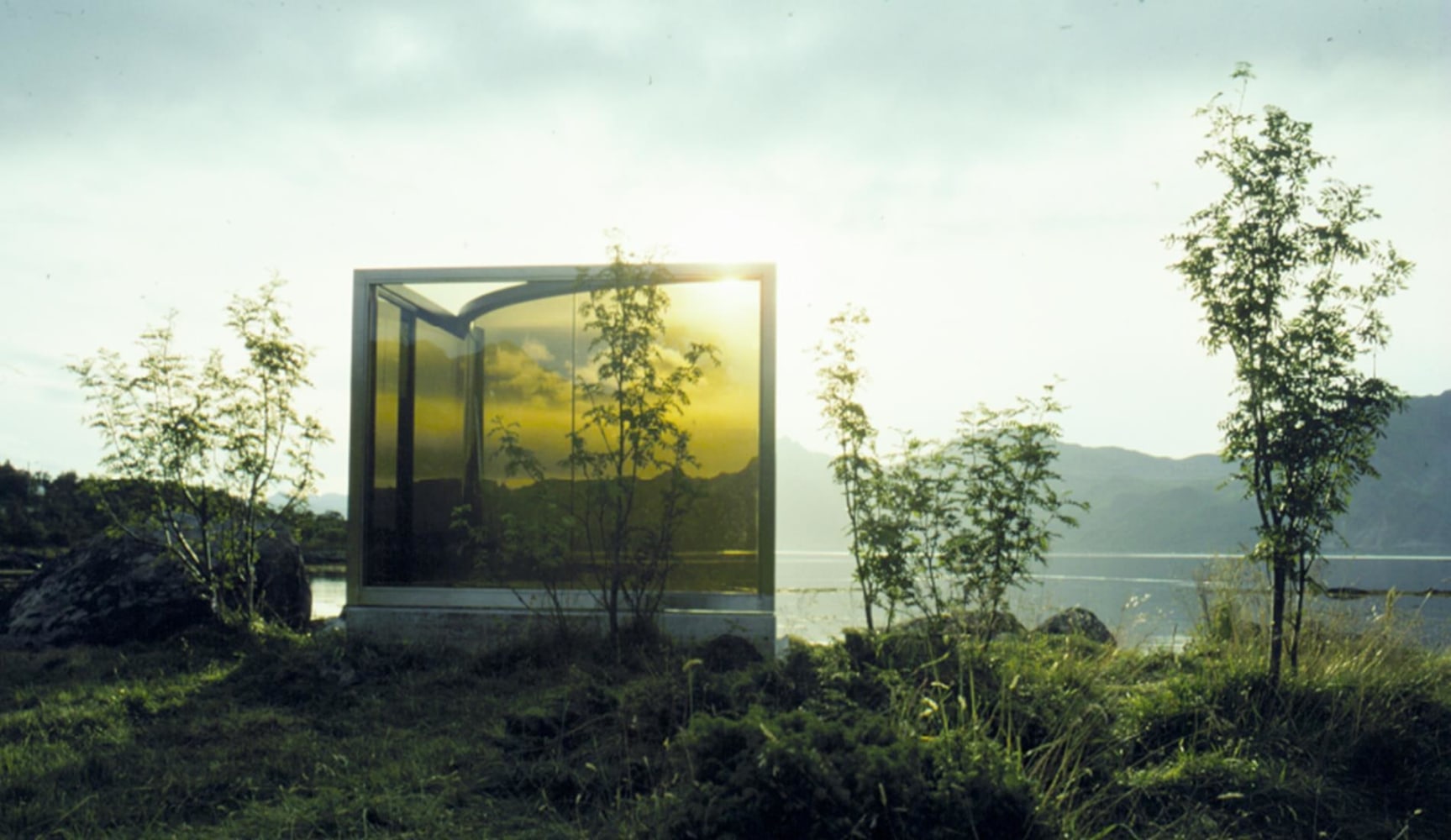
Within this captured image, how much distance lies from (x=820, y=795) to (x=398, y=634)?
237 inches

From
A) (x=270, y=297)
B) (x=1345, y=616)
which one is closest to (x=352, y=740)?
(x=270, y=297)

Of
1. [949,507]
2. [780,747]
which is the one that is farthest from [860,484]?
Result: [780,747]

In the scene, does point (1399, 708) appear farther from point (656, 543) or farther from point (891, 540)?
point (656, 543)

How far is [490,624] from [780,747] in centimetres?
544

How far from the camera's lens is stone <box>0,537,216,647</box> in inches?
353

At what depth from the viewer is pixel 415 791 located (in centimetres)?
433

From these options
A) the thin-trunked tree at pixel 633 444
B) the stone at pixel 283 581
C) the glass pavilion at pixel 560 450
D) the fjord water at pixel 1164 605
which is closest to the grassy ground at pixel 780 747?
the fjord water at pixel 1164 605

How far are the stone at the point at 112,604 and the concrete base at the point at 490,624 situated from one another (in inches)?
59.5

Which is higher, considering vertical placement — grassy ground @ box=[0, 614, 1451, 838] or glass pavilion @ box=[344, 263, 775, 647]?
glass pavilion @ box=[344, 263, 775, 647]

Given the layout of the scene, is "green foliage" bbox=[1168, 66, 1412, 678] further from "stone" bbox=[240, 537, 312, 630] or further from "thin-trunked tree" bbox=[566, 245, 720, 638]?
"stone" bbox=[240, 537, 312, 630]

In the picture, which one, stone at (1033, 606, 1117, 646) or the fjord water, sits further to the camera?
stone at (1033, 606, 1117, 646)

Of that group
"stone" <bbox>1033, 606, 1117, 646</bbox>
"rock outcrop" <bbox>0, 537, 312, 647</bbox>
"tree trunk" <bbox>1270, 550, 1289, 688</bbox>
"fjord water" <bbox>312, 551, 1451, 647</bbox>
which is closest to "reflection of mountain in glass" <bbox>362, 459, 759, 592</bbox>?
"fjord water" <bbox>312, 551, 1451, 647</bbox>

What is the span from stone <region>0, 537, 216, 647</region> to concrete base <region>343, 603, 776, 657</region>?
1.51 metres

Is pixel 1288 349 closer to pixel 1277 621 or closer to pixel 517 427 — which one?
pixel 1277 621
